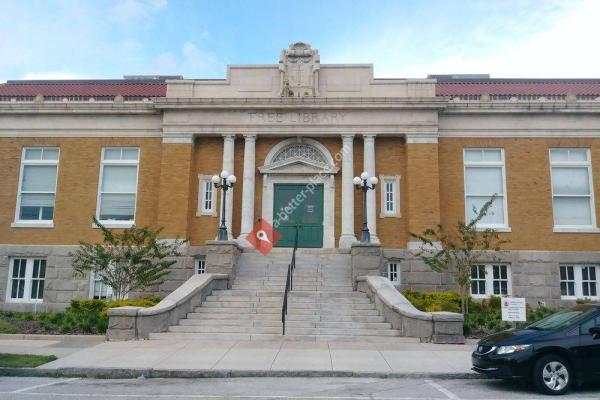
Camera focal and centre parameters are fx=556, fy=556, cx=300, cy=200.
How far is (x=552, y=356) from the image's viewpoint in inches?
361

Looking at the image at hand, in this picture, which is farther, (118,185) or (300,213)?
(118,185)

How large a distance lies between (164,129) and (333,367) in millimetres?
15373

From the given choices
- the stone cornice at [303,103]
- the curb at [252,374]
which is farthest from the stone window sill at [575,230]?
the curb at [252,374]

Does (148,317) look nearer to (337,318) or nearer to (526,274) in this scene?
(337,318)

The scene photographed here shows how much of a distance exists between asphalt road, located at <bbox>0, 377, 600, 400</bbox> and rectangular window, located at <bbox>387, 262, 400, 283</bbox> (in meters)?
11.8

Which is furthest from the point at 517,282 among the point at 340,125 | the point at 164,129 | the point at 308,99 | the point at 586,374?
the point at 164,129

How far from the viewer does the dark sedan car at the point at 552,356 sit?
356 inches

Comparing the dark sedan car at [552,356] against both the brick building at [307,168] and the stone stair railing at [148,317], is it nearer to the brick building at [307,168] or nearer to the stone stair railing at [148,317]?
the stone stair railing at [148,317]

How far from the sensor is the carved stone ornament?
23438 mm

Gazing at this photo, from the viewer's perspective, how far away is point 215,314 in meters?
16.3

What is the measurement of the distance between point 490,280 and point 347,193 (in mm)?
6637

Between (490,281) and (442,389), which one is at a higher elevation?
(490,281)

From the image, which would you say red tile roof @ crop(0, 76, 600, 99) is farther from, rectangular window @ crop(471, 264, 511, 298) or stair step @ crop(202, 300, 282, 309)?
stair step @ crop(202, 300, 282, 309)

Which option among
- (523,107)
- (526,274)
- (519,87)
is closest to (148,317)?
(526,274)
